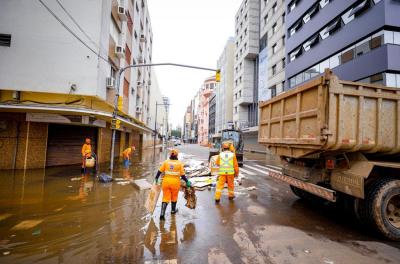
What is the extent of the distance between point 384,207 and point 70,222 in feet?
21.1

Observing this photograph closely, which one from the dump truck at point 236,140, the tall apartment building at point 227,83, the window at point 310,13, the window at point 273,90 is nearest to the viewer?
the dump truck at point 236,140

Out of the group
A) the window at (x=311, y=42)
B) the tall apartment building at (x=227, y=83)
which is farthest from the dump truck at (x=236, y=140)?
the tall apartment building at (x=227, y=83)

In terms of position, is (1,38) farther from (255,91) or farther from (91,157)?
(255,91)

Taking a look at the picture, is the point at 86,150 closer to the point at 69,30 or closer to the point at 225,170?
the point at 69,30

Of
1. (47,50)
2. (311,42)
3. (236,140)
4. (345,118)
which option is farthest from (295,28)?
(345,118)

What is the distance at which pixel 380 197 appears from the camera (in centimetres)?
414

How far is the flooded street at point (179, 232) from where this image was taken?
3395 mm

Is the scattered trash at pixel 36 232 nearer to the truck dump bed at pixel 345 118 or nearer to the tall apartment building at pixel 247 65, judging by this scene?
the truck dump bed at pixel 345 118

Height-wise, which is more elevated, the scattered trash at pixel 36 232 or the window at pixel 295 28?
the window at pixel 295 28

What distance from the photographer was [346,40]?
16844mm

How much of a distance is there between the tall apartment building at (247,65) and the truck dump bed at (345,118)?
109ft

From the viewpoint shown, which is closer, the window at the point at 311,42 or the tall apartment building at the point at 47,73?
the tall apartment building at the point at 47,73

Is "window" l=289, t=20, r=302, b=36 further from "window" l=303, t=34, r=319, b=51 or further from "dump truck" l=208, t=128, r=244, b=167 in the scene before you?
"dump truck" l=208, t=128, r=244, b=167

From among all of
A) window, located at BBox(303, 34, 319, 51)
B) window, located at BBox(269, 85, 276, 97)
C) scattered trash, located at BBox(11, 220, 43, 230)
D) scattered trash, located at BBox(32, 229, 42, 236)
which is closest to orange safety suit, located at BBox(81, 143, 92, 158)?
scattered trash, located at BBox(11, 220, 43, 230)
